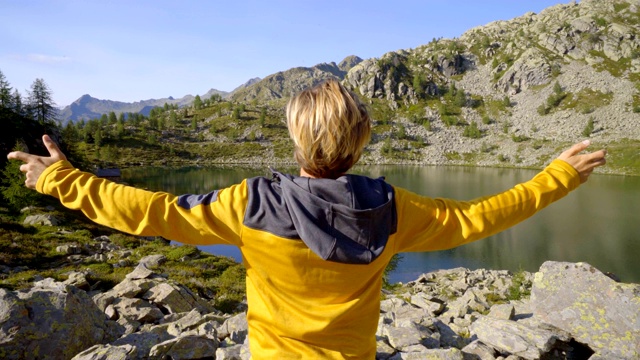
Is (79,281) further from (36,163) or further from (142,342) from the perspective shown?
(36,163)

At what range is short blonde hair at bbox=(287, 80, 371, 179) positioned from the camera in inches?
79.7

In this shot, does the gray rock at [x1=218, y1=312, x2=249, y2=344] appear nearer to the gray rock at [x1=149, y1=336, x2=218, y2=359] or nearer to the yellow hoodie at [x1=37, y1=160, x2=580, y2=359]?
the gray rock at [x1=149, y1=336, x2=218, y2=359]

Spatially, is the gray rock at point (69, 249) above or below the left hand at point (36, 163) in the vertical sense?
below

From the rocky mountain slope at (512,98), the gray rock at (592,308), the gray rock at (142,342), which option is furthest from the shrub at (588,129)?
the gray rock at (142,342)

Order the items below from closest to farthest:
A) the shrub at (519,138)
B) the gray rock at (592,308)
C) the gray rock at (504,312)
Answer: the gray rock at (592,308) < the gray rock at (504,312) < the shrub at (519,138)

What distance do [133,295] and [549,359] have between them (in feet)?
34.7

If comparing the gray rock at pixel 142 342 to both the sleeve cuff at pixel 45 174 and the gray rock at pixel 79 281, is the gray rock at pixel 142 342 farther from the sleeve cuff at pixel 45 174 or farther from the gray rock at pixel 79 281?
the gray rock at pixel 79 281

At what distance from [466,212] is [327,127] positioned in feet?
3.47

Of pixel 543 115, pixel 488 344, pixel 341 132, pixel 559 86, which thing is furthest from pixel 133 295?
pixel 559 86

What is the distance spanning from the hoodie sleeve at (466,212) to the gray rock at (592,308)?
5338 mm

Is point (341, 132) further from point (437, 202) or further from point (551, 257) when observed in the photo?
point (551, 257)

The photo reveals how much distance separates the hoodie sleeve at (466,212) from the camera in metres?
2.25

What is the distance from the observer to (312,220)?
1909 millimetres

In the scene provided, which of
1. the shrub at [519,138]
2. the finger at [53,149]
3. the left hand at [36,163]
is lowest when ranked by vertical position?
the shrub at [519,138]
